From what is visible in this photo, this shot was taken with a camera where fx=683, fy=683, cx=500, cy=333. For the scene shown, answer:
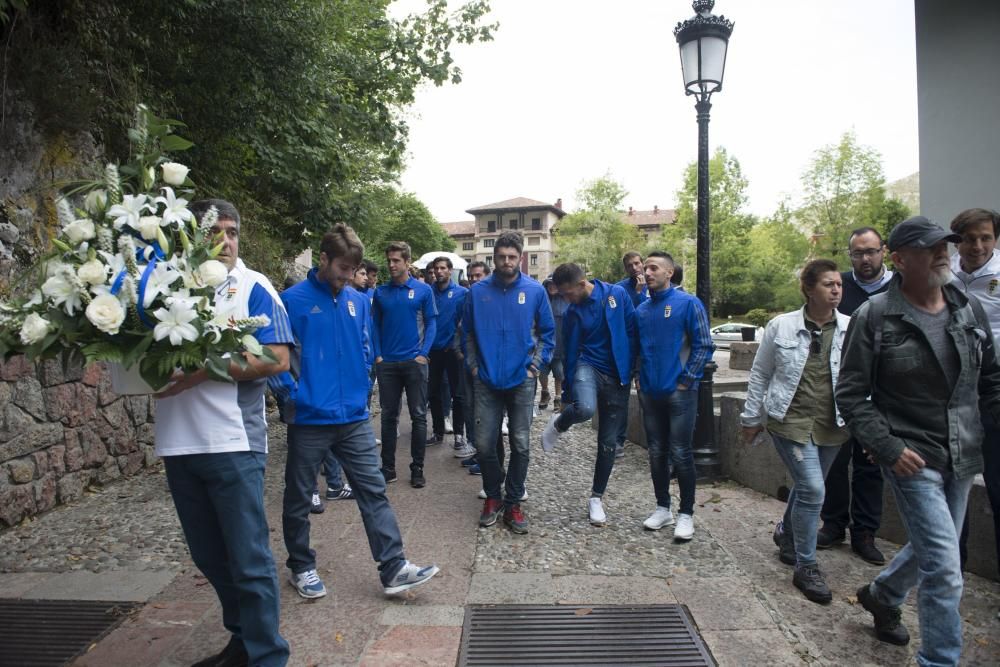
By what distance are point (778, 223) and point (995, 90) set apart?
38.6 metres

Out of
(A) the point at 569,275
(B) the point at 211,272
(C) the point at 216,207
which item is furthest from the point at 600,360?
(B) the point at 211,272

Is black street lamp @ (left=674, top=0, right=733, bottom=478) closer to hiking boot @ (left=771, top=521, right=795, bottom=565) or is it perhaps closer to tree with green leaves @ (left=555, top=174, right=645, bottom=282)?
hiking boot @ (left=771, top=521, right=795, bottom=565)

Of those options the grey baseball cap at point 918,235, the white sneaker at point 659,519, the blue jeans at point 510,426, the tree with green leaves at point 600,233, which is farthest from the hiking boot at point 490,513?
the tree with green leaves at point 600,233

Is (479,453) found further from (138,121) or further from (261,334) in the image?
(138,121)

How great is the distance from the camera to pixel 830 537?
4.70 metres

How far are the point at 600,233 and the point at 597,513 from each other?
189 ft

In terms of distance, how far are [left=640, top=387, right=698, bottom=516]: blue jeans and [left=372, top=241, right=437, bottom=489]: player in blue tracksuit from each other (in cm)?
220

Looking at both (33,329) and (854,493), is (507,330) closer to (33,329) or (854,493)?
(854,493)

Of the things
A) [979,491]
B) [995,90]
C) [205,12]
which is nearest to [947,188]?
[995,90]

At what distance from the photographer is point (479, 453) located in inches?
201

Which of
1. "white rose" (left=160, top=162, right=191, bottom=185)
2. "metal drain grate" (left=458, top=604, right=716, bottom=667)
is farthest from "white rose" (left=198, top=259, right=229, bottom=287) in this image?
"metal drain grate" (left=458, top=604, right=716, bottom=667)

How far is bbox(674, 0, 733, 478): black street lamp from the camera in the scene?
6.33 meters

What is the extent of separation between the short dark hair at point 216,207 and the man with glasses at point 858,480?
12.7ft

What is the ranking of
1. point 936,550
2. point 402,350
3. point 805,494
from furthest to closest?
point 402,350
point 805,494
point 936,550
